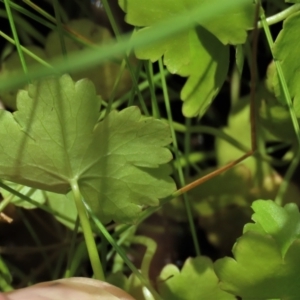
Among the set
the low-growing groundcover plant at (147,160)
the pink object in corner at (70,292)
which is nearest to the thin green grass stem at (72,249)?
the low-growing groundcover plant at (147,160)

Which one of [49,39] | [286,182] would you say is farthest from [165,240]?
[49,39]

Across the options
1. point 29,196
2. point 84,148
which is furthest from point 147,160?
point 29,196

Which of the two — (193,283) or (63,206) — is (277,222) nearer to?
(193,283)

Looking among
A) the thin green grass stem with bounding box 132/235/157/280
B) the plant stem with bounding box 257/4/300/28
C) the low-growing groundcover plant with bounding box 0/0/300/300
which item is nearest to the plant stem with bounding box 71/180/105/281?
the low-growing groundcover plant with bounding box 0/0/300/300

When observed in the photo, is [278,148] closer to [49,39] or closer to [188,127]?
[188,127]

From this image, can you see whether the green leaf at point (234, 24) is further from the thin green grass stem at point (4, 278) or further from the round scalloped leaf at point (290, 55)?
the thin green grass stem at point (4, 278)

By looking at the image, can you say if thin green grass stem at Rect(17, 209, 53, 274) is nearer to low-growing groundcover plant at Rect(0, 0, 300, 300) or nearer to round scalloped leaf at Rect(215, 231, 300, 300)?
low-growing groundcover plant at Rect(0, 0, 300, 300)

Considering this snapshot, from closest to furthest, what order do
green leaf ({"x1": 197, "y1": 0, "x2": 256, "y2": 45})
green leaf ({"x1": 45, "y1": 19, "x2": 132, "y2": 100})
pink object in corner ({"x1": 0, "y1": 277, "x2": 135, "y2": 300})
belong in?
pink object in corner ({"x1": 0, "y1": 277, "x2": 135, "y2": 300}) < green leaf ({"x1": 197, "y1": 0, "x2": 256, "y2": 45}) < green leaf ({"x1": 45, "y1": 19, "x2": 132, "y2": 100})
